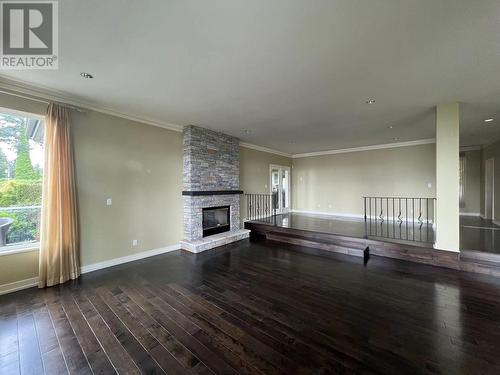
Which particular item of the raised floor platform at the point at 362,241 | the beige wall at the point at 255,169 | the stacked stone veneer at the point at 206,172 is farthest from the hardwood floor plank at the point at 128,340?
the beige wall at the point at 255,169

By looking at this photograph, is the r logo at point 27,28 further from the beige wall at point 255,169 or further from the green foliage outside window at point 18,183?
the beige wall at point 255,169

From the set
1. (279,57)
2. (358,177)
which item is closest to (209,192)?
(279,57)

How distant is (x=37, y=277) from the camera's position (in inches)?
134

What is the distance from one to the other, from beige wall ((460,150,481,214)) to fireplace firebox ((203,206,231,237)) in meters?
8.70

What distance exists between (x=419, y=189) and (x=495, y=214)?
2002 mm

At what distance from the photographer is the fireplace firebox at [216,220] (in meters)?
5.91

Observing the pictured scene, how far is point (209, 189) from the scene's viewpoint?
5836 millimetres

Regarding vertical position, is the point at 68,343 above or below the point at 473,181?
below

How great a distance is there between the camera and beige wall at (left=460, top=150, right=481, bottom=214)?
292 inches

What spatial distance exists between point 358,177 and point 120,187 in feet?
26.6

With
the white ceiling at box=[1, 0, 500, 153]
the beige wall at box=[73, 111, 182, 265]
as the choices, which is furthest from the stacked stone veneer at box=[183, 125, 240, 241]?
the white ceiling at box=[1, 0, 500, 153]

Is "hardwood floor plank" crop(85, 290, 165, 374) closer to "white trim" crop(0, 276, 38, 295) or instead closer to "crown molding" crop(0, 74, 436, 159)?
"white trim" crop(0, 276, 38, 295)

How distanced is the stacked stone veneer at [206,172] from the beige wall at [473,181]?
833 cm

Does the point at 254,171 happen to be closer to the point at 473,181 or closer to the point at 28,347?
the point at 28,347
